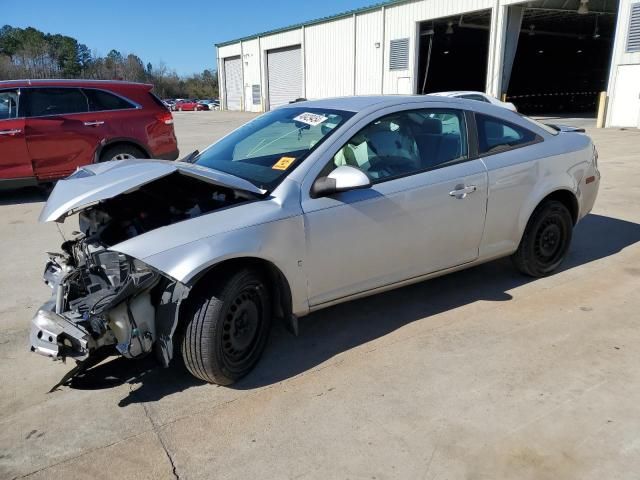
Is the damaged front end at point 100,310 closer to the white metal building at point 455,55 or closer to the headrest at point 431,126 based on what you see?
the headrest at point 431,126

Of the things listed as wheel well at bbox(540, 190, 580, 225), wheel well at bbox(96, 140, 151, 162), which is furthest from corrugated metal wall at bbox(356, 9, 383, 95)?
wheel well at bbox(540, 190, 580, 225)

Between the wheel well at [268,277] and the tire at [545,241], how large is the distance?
2.32 metres

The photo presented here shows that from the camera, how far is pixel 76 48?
10075 cm

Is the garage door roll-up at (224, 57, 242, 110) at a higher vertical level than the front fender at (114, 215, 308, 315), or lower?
higher

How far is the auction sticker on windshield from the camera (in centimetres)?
371

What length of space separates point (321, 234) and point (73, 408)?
1.73 meters

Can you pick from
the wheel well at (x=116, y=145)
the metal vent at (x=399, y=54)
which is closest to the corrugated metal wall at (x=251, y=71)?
the metal vent at (x=399, y=54)

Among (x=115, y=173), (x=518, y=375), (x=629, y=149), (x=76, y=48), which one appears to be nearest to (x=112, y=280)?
(x=115, y=173)

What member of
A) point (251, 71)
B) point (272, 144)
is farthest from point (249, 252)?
point (251, 71)

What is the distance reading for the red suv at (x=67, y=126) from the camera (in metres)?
7.85

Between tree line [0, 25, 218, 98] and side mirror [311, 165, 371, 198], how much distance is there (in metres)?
83.7

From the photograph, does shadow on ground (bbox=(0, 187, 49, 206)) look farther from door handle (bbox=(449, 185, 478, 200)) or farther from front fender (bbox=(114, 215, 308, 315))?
door handle (bbox=(449, 185, 478, 200))

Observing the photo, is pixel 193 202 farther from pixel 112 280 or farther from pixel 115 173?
pixel 112 280

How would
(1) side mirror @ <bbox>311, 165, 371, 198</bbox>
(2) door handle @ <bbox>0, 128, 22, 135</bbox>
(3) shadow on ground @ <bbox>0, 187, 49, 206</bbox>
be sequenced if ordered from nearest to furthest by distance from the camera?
1. (1) side mirror @ <bbox>311, 165, 371, 198</bbox>
2. (2) door handle @ <bbox>0, 128, 22, 135</bbox>
3. (3) shadow on ground @ <bbox>0, 187, 49, 206</bbox>
